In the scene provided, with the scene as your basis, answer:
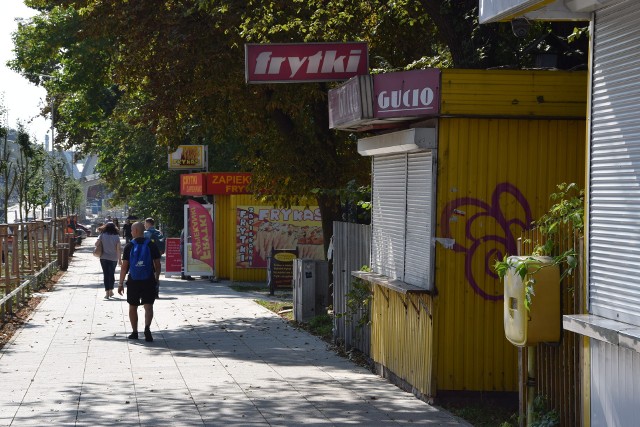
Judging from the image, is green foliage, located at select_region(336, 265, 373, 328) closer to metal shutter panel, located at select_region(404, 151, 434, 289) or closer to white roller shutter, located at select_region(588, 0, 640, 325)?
metal shutter panel, located at select_region(404, 151, 434, 289)

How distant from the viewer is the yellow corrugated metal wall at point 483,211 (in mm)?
10492

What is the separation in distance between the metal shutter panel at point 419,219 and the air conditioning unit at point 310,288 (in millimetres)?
8210

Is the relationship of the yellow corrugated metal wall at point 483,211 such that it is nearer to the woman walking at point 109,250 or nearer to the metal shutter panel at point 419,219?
the metal shutter panel at point 419,219

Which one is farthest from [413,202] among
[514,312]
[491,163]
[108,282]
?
[108,282]

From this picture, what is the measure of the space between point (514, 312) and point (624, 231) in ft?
5.32

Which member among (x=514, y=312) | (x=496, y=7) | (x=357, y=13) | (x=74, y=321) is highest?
(x=357, y=13)

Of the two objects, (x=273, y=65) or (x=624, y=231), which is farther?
(x=273, y=65)

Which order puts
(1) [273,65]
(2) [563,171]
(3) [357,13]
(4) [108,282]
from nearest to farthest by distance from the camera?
(2) [563,171]
(1) [273,65]
(3) [357,13]
(4) [108,282]

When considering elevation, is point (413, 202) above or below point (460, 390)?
above

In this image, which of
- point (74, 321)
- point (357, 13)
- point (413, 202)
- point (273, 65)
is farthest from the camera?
point (74, 321)

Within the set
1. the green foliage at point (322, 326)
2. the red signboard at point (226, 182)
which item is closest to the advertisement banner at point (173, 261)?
the red signboard at point (226, 182)

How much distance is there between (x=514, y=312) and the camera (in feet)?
26.0

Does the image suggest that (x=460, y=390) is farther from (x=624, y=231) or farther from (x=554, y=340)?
(x=624, y=231)

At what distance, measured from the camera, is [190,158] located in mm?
35875
